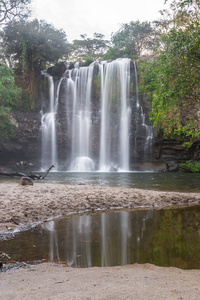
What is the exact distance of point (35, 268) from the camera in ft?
9.16

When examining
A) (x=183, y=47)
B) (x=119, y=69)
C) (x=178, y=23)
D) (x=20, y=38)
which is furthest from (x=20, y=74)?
(x=183, y=47)

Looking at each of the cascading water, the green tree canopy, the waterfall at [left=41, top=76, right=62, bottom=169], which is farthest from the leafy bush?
the green tree canopy

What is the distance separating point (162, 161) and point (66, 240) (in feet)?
81.9

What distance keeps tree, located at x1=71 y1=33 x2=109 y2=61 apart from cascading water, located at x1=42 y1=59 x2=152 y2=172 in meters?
18.2

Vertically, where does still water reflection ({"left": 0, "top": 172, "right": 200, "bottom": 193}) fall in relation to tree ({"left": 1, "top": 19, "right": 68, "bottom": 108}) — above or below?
below

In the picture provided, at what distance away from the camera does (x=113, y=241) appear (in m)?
3.96

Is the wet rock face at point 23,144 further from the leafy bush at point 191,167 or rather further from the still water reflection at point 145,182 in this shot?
the leafy bush at point 191,167

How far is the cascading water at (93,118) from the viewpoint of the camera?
29.4 metres

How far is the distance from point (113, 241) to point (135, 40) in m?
43.9

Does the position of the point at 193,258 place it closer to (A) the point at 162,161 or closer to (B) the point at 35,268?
(B) the point at 35,268

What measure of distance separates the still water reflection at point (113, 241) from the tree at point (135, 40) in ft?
127

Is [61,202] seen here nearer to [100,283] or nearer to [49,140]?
[100,283]

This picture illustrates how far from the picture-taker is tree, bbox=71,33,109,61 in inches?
1865

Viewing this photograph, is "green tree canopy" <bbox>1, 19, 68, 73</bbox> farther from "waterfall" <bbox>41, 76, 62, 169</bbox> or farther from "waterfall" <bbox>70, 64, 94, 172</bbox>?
"waterfall" <bbox>41, 76, 62, 169</bbox>
